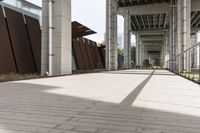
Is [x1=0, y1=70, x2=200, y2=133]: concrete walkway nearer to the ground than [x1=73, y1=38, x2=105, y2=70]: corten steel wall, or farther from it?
nearer to the ground

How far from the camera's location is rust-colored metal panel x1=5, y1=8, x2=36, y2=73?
11.9 metres

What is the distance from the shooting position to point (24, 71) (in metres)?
12.3

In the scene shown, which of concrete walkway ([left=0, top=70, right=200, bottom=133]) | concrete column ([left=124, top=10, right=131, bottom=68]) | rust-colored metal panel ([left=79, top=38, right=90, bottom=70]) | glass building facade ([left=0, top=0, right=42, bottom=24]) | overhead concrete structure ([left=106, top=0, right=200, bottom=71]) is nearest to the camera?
concrete walkway ([left=0, top=70, right=200, bottom=133])

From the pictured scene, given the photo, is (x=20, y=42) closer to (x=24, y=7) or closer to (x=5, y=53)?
(x=5, y=53)

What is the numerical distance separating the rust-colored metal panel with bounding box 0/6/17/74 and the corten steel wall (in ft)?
33.9

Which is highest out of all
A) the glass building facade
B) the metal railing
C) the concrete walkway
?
the glass building facade

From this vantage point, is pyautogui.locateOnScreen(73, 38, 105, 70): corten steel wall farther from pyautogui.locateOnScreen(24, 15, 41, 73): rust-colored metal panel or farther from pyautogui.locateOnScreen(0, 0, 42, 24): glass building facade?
pyautogui.locateOnScreen(24, 15, 41, 73): rust-colored metal panel

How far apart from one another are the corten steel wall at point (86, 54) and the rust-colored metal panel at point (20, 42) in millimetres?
8817

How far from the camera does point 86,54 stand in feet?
82.4

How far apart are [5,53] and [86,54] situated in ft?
46.5

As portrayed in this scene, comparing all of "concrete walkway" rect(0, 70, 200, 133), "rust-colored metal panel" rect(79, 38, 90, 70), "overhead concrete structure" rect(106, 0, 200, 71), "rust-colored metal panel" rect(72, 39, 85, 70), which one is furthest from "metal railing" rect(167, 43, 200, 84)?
"rust-colored metal panel" rect(79, 38, 90, 70)

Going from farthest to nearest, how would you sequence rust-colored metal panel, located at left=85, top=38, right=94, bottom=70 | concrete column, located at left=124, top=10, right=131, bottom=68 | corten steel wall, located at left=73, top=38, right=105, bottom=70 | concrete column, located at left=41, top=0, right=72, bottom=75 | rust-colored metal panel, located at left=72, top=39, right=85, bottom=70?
1. concrete column, located at left=124, top=10, right=131, bottom=68
2. rust-colored metal panel, located at left=85, top=38, right=94, bottom=70
3. corten steel wall, located at left=73, top=38, right=105, bottom=70
4. rust-colored metal panel, located at left=72, top=39, right=85, bottom=70
5. concrete column, located at left=41, top=0, right=72, bottom=75

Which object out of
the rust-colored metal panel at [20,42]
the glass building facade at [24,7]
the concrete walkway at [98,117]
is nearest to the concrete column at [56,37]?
the rust-colored metal panel at [20,42]

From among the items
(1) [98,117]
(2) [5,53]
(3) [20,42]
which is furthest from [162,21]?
(1) [98,117]
